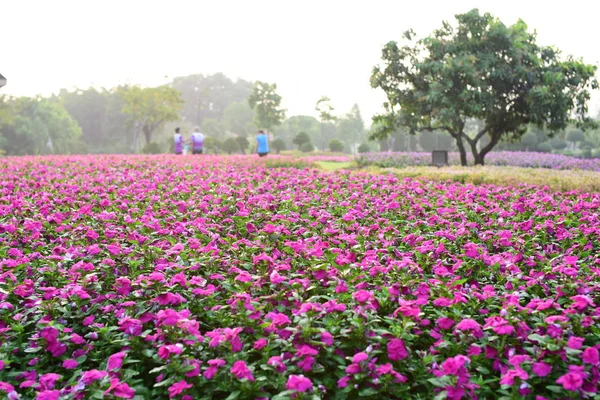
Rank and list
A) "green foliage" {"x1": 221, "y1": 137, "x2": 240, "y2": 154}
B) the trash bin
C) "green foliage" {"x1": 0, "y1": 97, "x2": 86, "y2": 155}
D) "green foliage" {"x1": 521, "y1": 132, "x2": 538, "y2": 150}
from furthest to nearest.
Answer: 1. "green foliage" {"x1": 0, "y1": 97, "x2": 86, "y2": 155}
2. "green foliage" {"x1": 221, "y1": 137, "x2": 240, "y2": 154}
3. "green foliage" {"x1": 521, "y1": 132, "x2": 538, "y2": 150}
4. the trash bin

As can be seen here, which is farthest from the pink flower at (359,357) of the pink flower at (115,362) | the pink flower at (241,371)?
the pink flower at (115,362)

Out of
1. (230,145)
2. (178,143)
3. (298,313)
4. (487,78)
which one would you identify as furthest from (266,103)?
(298,313)

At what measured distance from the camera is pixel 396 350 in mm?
2490

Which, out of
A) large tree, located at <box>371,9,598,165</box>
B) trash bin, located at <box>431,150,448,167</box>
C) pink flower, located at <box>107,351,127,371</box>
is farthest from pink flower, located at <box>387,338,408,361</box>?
trash bin, located at <box>431,150,448,167</box>

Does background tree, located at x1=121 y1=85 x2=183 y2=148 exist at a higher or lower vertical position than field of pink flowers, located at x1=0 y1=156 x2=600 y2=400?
higher

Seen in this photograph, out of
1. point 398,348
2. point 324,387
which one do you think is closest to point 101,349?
point 324,387

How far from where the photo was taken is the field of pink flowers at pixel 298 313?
7.86 ft

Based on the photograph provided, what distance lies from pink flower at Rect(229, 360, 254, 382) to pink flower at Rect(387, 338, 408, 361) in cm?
66

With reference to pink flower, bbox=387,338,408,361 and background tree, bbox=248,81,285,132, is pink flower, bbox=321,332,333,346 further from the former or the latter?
background tree, bbox=248,81,285,132

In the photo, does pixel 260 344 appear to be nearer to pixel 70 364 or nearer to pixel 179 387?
pixel 179 387

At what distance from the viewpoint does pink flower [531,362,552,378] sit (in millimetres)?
2324

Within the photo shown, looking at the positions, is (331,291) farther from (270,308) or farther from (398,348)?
(398,348)

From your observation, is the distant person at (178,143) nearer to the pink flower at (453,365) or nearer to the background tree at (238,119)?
the pink flower at (453,365)

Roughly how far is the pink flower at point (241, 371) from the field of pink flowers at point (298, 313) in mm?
15
